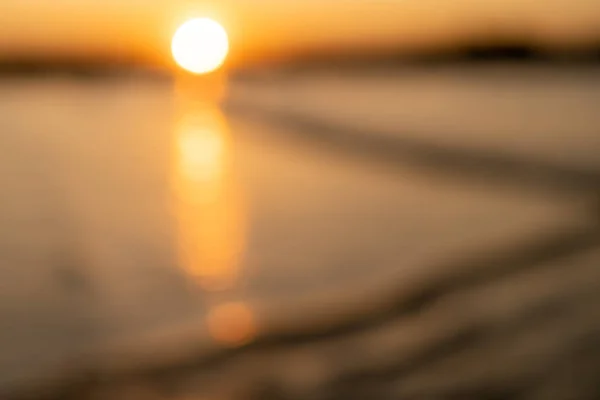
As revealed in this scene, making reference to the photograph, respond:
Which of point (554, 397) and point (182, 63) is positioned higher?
point (182, 63)

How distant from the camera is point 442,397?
3.32 ft

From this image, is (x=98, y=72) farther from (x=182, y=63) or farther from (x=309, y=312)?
(x=309, y=312)

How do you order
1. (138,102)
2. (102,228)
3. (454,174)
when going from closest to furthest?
(102,228) → (454,174) → (138,102)

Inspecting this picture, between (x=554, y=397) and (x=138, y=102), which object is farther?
(x=138, y=102)

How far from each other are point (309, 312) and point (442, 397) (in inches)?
14.8

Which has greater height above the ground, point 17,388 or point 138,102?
point 138,102

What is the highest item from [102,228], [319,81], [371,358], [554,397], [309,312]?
[319,81]

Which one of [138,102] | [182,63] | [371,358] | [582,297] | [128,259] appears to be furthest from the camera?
[182,63]

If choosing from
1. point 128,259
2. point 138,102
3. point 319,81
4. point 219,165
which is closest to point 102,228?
point 128,259

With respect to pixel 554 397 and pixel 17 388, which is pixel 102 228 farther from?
pixel 554 397

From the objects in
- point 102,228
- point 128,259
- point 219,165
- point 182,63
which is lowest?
point 128,259

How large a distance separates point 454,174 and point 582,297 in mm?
554

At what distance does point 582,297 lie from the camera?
1285 millimetres

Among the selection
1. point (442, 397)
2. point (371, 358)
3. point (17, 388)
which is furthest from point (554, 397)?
point (17, 388)
